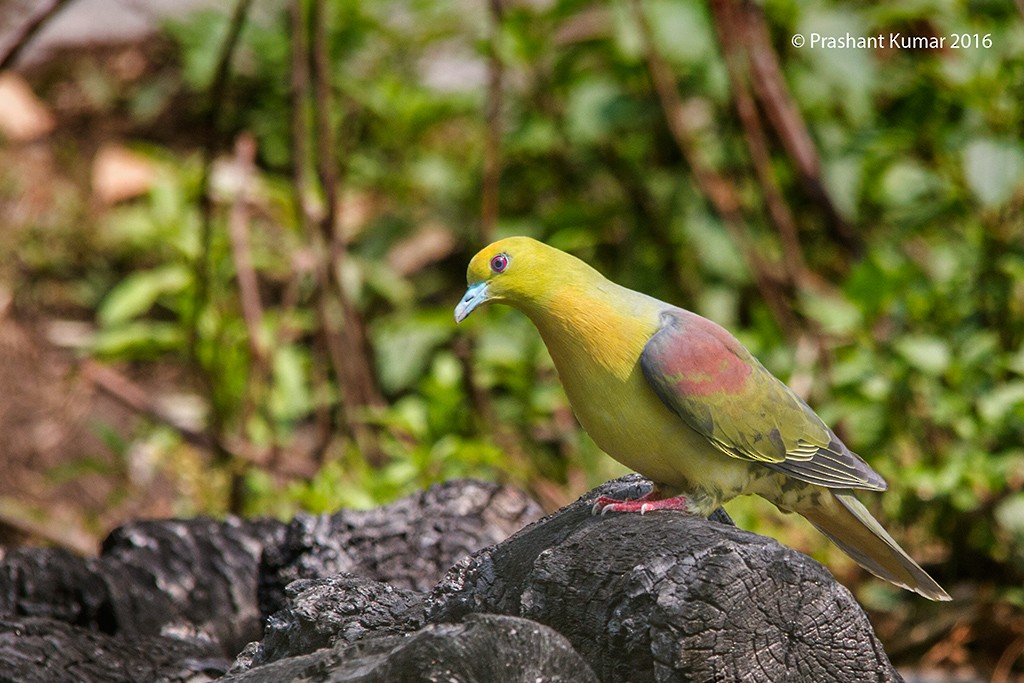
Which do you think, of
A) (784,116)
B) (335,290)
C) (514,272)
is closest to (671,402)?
(514,272)

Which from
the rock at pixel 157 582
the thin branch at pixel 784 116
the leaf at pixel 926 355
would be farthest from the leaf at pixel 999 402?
the rock at pixel 157 582

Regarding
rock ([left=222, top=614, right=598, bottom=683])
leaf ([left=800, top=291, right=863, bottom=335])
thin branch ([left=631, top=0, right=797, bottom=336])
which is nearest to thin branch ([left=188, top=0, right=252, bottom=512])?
thin branch ([left=631, top=0, right=797, bottom=336])

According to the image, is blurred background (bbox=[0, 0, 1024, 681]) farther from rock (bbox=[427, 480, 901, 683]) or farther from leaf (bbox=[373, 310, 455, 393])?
rock (bbox=[427, 480, 901, 683])

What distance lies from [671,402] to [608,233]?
401 centimetres

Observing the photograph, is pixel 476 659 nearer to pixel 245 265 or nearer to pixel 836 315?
pixel 836 315

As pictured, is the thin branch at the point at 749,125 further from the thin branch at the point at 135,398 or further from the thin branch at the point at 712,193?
the thin branch at the point at 135,398

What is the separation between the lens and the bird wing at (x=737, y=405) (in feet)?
9.52

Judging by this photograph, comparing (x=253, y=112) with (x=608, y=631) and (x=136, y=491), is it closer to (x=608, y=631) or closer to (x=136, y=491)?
(x=136, y=491)

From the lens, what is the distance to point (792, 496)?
128 inches

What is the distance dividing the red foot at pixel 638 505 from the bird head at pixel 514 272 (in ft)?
1.73

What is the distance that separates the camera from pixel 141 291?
670 centimetres

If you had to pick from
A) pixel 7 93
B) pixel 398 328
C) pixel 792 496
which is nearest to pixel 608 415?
pixel 792 496

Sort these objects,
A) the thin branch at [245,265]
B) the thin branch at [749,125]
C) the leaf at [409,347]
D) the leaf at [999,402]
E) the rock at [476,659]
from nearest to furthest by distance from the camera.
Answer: the rock at [476,659], the leaf at [999,402], the thin branch at [245,265], the thin branch at [749,125], the leaf at [409,347]

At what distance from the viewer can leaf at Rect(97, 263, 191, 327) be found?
6.66 metres
